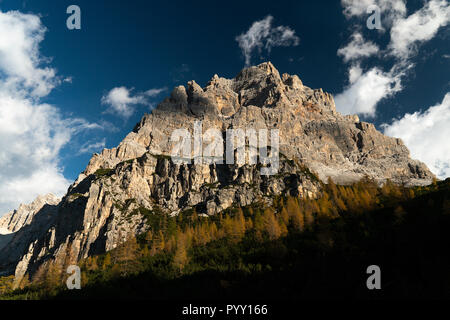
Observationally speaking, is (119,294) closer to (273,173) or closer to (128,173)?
(128,173)

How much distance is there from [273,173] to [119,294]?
142304mm

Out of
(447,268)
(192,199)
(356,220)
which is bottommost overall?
(447,268)

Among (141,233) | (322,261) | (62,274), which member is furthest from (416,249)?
(141,233)

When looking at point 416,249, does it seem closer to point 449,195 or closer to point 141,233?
point 449,195

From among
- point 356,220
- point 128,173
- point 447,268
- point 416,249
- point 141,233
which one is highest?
point 128,173

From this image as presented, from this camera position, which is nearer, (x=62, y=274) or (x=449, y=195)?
(x=449, y=195)

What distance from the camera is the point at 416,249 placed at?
45.8 m

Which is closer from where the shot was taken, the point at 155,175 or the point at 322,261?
the point at 322,261

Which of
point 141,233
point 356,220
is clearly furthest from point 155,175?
point 356,220

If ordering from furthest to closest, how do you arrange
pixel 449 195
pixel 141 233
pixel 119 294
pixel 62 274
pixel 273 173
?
pixel 273 173, pixel 141 233, pixel 62 274, pixel 119 294, pixel 449 195

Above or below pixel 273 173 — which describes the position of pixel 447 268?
below

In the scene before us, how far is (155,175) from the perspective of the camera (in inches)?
7682
